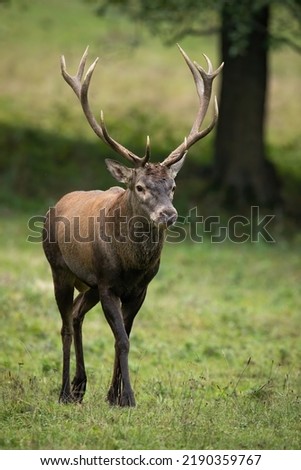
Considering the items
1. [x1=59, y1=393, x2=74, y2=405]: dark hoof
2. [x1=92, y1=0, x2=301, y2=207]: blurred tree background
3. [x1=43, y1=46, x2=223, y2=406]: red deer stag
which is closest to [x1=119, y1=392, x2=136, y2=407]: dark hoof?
[x1=43, y1=46, x2=223, y2=406]: red deer stag

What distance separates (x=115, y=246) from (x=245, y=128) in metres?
12.7

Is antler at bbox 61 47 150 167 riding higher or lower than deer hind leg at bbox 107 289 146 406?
higher

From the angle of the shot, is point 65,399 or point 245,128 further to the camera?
point 245,128

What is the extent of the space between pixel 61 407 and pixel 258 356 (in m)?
4.35

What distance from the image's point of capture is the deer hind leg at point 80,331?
9.44 m

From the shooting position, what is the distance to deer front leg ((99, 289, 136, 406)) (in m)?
8.73

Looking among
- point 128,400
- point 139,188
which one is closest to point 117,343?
point 128,400

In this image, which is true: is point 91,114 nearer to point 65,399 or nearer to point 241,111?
point 65,399

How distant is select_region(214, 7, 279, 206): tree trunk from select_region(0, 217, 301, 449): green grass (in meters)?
1.89

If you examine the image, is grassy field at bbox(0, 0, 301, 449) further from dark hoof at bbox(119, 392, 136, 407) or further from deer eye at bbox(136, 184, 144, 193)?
deer eye at bbox(136, 184, 144, 193)

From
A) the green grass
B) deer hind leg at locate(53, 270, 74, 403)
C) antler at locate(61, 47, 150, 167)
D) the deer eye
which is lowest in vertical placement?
the green grass

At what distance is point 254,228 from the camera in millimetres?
20422

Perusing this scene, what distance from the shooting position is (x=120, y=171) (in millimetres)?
9203

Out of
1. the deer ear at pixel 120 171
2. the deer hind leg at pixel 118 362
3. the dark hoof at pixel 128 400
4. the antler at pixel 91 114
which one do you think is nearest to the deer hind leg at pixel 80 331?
the deer hind leg at pixel 118 362
